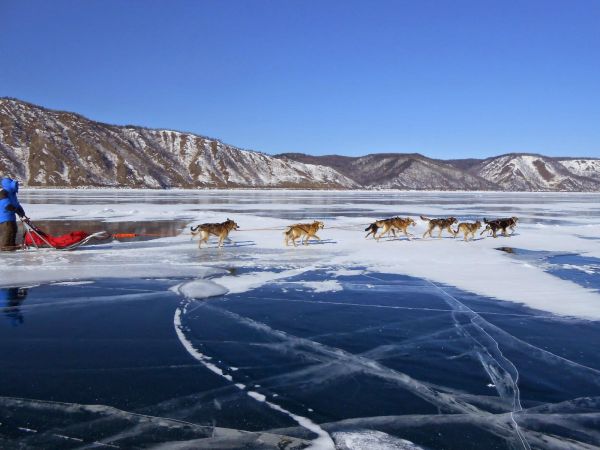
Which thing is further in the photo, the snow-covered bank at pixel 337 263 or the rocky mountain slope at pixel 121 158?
the rocky mountain slope at pixel 121 158

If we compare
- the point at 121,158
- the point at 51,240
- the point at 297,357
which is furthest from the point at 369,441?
the point at 121,158

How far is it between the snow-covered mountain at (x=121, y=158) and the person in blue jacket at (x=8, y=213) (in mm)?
92404

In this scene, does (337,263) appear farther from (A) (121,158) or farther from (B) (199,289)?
(A) (121,158)

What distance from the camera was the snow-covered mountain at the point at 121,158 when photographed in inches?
4045

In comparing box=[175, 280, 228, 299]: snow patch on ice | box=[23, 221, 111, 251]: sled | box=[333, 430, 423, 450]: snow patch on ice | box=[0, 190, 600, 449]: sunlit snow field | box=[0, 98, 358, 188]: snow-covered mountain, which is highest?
box=[0, 98, 358, 188]: snow-covered mountain

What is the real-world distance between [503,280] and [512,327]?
2.98 m

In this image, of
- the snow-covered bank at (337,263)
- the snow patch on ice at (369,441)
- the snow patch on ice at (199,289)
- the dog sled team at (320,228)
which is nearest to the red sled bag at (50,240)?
the snow-covered bank at (337,263)

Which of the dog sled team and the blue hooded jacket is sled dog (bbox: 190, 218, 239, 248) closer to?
the dog sled team

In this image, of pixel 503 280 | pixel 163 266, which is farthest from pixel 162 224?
pixel 503 280

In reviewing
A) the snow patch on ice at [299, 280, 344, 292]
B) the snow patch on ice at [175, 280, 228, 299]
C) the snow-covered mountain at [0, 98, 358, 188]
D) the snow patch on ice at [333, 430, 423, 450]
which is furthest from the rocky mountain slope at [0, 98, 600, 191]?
the snow patch on ice at [333, 430, 423, 450]

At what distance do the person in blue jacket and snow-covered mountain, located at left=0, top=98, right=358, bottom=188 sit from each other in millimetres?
92404

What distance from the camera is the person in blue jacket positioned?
445 inches

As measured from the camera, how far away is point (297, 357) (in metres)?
4.66

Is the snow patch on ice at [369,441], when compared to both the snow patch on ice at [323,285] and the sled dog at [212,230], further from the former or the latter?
the sled dog at [212,230]
